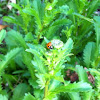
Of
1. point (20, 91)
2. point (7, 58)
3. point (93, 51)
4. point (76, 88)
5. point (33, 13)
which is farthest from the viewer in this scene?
point (93, 51)

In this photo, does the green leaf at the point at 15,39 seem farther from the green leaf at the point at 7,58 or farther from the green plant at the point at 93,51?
the green plant at the point at 93,51

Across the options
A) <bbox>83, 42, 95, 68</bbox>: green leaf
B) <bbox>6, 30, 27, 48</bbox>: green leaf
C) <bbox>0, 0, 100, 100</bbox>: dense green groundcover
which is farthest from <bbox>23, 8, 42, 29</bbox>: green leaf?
<bbox>83, 42, 95, 68</bbox>: green leaf

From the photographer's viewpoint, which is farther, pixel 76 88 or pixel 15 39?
pixel 15 39

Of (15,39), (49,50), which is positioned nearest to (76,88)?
(49,50)

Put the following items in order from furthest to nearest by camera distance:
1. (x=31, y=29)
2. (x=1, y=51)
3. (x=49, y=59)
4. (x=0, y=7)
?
(x=0, y=7) → (x=1, y=51) → (x=31, y=29) → (x=49, y=59)

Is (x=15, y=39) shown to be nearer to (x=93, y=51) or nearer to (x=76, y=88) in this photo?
(x=93, y=51)

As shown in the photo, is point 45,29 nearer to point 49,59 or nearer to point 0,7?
point 49,59

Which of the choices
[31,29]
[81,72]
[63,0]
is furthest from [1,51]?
[81,72]

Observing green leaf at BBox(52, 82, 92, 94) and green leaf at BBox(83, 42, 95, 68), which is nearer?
green leaf at BBox(52, 82, 92, 94)

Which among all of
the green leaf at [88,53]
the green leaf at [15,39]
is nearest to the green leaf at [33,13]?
the green leaf at [15,39]

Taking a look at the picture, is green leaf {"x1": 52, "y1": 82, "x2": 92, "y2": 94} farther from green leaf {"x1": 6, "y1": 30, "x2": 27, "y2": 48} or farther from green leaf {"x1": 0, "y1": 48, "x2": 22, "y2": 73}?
green leaf {"x1": 6, "y1": 30, "x2": 27, "y2": 48}

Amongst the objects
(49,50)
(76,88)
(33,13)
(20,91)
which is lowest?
(20,91)
